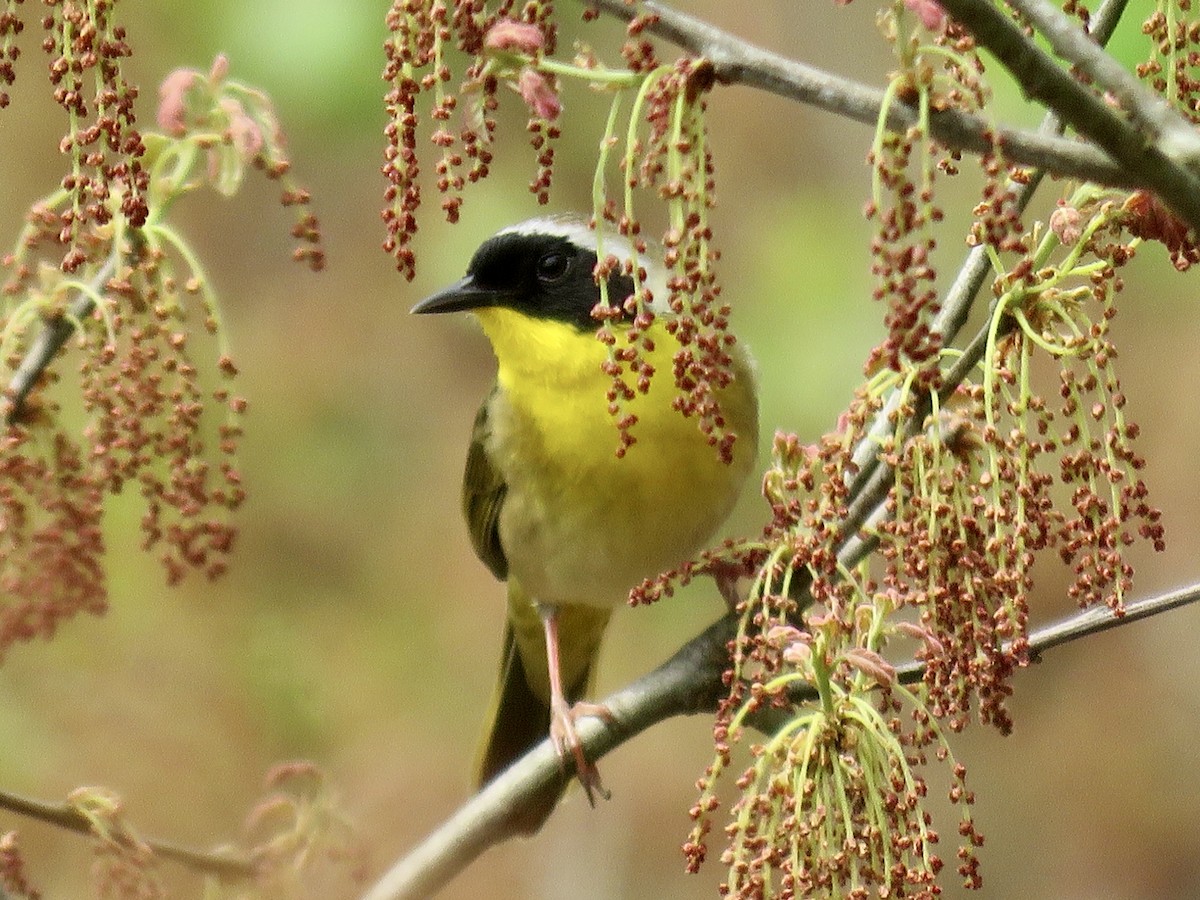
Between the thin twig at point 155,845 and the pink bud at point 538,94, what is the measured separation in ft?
2.27

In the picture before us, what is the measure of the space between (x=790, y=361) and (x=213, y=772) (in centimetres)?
166

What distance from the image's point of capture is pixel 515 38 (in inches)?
43.4

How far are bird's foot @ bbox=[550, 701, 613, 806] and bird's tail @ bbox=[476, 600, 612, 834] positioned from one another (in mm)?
457

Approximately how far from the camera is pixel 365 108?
4.11 metres

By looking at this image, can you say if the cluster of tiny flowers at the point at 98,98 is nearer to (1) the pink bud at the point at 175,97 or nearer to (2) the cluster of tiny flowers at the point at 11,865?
(2) the cluster of tiny flowers at the point at 11,865

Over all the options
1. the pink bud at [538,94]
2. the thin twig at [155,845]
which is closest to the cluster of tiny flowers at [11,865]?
the thin twig at [155,845]

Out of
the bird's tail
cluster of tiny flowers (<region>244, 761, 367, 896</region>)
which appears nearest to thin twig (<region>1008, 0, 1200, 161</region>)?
cluster of tiny flowers (<region>244, 761, 367, 896</region>)

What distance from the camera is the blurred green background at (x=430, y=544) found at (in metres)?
4.02

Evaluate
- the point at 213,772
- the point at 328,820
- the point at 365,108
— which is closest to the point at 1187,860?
the point at 213,772

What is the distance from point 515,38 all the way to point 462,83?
6 cm

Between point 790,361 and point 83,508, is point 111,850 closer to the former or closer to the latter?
point 83,508

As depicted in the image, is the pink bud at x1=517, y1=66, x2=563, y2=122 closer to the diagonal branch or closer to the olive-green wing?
the diagonal branch

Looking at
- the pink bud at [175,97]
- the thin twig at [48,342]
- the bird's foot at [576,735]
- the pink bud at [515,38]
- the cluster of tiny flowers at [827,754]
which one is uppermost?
the pink bud at [175,97]

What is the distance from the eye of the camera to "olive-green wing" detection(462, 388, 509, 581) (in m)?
3.10
